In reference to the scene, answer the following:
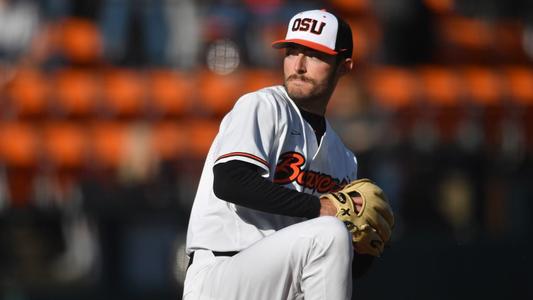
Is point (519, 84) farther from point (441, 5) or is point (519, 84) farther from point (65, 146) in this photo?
point (65, 146)

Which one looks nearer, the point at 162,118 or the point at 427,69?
the point at 162,118

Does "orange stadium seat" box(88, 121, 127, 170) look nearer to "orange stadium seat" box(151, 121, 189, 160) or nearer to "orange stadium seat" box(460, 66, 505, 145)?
"orange stadium seat" box(151, 121, 189, 160)

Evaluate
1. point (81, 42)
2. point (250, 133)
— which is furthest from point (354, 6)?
point (250, 133)

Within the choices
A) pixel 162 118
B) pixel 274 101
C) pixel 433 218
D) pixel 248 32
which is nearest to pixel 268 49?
pixel 248 32

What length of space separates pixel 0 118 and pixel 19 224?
1603mm

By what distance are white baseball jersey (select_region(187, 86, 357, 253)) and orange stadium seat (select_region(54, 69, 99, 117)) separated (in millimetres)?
Answer: 5117

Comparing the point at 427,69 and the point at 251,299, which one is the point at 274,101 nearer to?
the point at 251,299

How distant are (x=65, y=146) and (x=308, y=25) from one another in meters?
5.13

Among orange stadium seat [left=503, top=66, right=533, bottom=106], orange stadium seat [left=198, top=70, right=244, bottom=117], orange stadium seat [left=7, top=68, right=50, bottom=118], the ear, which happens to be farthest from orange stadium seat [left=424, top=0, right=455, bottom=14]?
the ear

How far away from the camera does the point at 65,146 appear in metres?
7.78

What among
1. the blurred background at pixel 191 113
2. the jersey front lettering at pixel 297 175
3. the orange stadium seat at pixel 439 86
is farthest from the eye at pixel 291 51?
the orange stadium seat at pixel 439 86

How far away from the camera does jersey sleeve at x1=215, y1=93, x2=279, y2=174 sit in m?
2.76

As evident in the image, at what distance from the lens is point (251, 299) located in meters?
2.76

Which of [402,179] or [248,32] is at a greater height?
Answer: [248,32]
